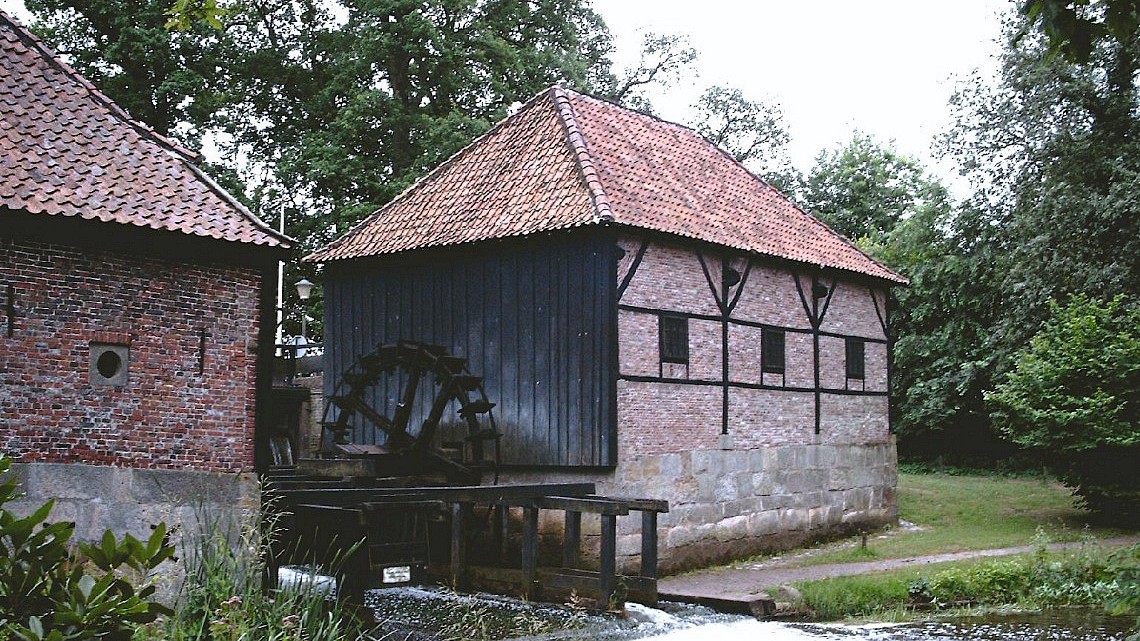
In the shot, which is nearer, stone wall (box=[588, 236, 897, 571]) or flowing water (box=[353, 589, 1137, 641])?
flowing water (box=[353, 589, 1137, 641])

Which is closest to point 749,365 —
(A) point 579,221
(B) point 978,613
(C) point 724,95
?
(A) point 579,221

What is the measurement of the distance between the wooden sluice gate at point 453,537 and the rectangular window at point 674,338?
2003mm

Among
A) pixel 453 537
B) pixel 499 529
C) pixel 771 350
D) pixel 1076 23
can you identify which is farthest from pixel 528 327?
pixel 1076 23

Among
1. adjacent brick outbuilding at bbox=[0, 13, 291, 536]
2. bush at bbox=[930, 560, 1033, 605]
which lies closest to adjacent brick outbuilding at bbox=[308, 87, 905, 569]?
bush at bbox=[930, 560, 1033, 605]

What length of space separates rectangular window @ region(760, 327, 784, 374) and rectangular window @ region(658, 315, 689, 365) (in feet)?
5.78

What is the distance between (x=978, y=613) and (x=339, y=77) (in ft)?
51.6

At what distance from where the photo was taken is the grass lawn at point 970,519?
14.6 m

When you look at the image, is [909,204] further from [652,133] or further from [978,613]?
[978,613]

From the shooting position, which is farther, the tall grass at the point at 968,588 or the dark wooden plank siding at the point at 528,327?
the dark wooden plank siding at the point at 528,327

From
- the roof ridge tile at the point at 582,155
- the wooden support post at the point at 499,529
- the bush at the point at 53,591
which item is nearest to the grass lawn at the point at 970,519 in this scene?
the wooden support post at the point at 499,529

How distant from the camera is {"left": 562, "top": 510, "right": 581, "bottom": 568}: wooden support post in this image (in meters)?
11.3

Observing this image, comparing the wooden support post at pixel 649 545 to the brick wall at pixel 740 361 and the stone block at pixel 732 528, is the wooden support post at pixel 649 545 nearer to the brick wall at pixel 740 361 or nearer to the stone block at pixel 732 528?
the brick wall at pixel 740 361

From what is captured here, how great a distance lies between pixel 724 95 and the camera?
29.5 m

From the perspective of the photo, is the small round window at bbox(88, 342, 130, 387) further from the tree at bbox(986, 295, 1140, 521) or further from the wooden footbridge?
the tree at bbox(986, 295, 1140, 521)
